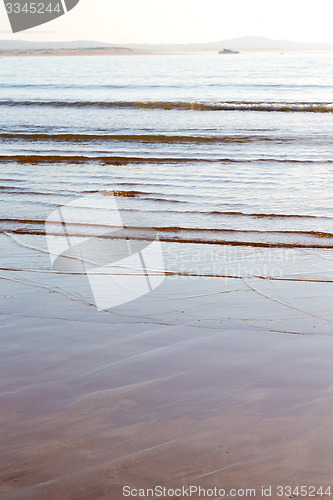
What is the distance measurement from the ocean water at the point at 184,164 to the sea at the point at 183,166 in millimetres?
23

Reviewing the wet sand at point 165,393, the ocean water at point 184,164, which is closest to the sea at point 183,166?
the ocean water at point 184,164

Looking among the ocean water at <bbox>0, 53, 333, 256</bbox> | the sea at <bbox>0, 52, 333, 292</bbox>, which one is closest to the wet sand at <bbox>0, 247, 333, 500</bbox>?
the sea at <bbox>0, 52, 333, 292</bbox>

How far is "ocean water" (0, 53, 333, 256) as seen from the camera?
784 centimetres

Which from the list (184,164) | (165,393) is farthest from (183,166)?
(165,393)

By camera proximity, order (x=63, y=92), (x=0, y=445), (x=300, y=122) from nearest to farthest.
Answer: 1. (x=0, y=445)
2. (x=300, y=122)
3. (x=63, y=92)

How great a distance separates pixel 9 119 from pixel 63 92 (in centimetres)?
1127

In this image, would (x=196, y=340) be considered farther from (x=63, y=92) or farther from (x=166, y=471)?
(x=63, y=92)

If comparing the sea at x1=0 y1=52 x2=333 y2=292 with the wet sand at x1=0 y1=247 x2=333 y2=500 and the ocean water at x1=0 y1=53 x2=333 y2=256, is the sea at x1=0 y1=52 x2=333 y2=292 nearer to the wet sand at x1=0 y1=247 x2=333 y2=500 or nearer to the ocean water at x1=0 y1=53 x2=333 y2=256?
the ocean water at x1=0 y1=53 x2=333 y2=256

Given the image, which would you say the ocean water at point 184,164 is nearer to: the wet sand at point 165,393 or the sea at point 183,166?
the sea at point 183,166

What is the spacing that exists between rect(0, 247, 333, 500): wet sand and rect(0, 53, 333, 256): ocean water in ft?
7.90

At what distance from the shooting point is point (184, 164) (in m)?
12.2

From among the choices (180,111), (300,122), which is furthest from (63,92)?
(300,122)

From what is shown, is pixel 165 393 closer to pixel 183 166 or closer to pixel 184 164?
pixel 183 166

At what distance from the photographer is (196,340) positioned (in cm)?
420
